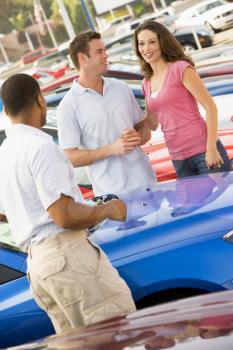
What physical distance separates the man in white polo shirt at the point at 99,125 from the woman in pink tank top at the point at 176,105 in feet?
0.64

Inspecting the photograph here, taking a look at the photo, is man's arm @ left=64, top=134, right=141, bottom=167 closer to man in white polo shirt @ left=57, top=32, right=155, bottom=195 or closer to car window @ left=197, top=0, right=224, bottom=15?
man in white polo shirt @ left=57, top=32, right=155, bottom=195

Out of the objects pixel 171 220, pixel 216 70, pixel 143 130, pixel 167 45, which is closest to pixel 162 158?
pixel 143 130

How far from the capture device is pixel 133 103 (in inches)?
182

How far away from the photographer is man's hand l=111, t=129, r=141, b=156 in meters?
4.35

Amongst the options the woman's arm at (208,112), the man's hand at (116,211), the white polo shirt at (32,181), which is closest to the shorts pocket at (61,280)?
the white polo shirt at (32,181)

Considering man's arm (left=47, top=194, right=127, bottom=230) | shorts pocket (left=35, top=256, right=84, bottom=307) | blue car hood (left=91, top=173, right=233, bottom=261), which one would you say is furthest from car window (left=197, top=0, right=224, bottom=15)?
shorts pocket (left=35, top=256, right=84, bottom=307)

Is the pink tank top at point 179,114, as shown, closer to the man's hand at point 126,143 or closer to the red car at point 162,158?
the man's hand at point 126,143

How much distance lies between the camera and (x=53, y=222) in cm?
327

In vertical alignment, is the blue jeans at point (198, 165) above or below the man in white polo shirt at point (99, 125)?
below

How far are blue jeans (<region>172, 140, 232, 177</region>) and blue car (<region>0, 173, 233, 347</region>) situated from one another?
777 mm

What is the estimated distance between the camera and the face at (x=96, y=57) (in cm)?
454

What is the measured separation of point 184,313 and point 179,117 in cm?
229

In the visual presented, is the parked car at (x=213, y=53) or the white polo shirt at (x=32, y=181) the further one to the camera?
the parked car at (x=213, y=53)

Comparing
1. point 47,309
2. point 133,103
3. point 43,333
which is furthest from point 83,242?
point 133,103
